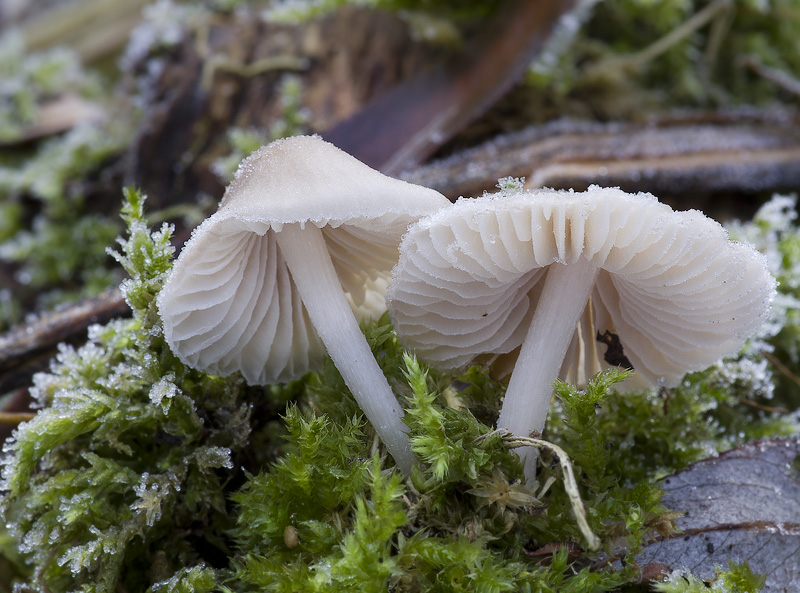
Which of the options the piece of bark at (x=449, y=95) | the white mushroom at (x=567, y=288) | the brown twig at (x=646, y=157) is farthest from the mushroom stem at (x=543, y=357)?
the piece of bark at (x=449, y=95)

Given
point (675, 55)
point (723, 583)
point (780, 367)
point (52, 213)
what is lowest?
point (723, 583)

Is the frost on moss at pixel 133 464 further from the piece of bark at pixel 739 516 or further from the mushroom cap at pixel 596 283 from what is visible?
the piece of bark at pixel 739 516

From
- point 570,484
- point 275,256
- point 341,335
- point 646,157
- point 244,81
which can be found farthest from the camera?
point 244,81

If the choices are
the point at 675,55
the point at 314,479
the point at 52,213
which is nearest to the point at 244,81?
the point at 52,213

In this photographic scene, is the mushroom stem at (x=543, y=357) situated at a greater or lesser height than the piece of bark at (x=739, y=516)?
greater

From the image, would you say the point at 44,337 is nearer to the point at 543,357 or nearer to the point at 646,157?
the point at 543,357

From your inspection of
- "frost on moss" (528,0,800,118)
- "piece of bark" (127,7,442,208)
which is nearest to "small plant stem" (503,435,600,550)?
"piece of bark" (127,7,442,208)
